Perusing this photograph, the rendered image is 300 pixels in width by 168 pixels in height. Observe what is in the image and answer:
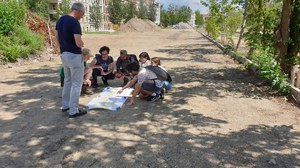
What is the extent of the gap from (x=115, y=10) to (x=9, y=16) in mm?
58930

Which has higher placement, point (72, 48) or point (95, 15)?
point (95, 15)

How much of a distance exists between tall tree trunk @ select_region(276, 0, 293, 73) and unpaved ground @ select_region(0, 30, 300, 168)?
3.83 feet

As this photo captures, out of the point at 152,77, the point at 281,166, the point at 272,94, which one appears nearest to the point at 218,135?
the point at 281,166

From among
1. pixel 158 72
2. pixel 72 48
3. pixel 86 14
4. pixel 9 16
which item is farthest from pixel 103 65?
pixel 86 14

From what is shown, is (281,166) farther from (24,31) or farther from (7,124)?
(24,31)

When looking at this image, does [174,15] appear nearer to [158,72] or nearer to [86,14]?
[86,14]

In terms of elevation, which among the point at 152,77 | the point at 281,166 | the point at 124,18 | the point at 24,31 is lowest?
the point at 281,166

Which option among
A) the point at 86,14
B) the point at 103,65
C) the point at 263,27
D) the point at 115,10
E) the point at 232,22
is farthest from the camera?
the point at 115,10

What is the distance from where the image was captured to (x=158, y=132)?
14.0ft

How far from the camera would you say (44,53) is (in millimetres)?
12180

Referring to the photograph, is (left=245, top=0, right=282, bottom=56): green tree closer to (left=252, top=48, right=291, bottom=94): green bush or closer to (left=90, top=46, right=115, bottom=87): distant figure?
(left=252, top=48, right=291, bottom=94): green bush

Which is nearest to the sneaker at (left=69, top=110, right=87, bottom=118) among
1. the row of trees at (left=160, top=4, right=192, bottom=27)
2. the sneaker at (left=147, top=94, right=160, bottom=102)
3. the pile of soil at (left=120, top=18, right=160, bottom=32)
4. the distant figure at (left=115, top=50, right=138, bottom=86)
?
the sneaker at (left=147, top=94, right=160, bottom=102)

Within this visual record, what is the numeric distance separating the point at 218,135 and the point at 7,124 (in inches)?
134

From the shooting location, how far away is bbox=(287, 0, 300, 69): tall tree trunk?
7.05m
